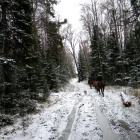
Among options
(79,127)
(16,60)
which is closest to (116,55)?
(16,60)

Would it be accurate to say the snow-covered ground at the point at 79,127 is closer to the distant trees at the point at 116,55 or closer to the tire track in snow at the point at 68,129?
the tire track in snow at the point at 68,129

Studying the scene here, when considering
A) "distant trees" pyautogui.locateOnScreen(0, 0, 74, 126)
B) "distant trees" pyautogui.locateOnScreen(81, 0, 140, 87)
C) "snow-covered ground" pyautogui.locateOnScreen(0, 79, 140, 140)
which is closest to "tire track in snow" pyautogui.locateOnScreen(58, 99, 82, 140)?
"snow-covered ground" pyautogui.locateOnScreen(0, 79, 140, 140)

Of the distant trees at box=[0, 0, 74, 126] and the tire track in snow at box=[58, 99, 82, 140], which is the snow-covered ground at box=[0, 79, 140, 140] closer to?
the tire track in snow at box=[58, 99, 82, 140]

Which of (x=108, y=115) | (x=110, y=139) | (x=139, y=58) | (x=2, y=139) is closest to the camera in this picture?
(x=110, y=139)

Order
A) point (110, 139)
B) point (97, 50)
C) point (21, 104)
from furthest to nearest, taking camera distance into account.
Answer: point (97, 50), point (21, 104), point (110, 139)

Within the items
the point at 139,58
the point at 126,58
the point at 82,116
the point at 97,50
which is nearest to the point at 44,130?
the point at 82,116

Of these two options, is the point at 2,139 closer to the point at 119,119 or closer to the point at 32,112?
the point at 32,112

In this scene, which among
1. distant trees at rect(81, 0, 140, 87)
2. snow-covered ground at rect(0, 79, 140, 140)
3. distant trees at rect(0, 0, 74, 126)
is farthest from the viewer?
distant trees at rect(81, 0, 140, 87)

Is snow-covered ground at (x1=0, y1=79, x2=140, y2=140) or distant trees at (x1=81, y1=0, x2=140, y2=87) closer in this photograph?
snow-covered ground at (x1=0, y1=79, x2=140, y2=140)

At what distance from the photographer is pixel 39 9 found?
69.6 feet

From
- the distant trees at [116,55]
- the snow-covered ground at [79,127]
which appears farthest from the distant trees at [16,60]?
the distant trees at [116,55]

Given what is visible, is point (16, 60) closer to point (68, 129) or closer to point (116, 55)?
point (68, 129)

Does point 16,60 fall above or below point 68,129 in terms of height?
above

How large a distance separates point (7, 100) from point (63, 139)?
4643mm
